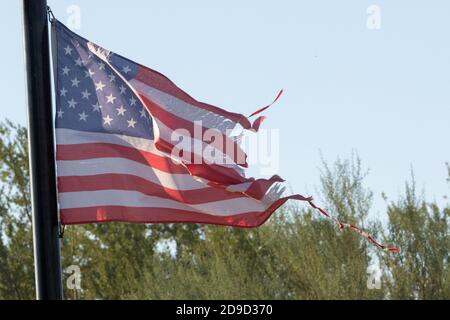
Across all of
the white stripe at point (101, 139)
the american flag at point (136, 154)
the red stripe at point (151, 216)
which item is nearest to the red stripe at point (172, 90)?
the american flag at point (136, 154)

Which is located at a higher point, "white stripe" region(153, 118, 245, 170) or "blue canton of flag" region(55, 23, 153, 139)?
"blue canton of flag" region(55, 23, 153, 139)

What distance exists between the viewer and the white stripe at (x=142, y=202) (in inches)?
283

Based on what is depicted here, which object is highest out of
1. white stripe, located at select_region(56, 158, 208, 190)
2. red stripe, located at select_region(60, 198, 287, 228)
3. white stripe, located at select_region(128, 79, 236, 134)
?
white stripe, located at select_region(128, 79, 236, 134)

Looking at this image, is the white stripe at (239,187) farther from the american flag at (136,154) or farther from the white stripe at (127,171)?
the white stripe at (127,171)

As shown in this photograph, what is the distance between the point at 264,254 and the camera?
30.4 m

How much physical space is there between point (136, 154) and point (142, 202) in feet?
1.11

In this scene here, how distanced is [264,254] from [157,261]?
2559 mm

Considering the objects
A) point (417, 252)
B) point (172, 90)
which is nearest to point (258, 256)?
point (417, 252)

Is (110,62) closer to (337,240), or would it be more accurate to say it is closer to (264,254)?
(337,240)

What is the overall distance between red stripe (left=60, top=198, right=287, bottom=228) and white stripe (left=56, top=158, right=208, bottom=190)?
18 cm

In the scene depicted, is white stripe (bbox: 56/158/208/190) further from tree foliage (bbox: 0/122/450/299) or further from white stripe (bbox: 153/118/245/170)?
tree foliage (bbox: 0/122/450/299)

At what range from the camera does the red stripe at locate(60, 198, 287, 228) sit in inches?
281

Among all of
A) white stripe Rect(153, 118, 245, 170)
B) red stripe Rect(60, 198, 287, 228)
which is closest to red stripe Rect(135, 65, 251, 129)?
white stripe Rect(153, 118, 245, 170)
